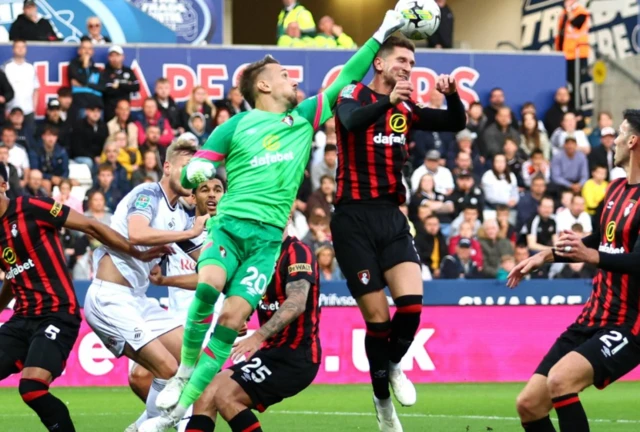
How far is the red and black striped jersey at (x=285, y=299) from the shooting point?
8602mm

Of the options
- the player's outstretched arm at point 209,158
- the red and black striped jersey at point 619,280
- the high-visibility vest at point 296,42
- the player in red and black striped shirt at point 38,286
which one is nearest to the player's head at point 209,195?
the player in red and black striped shirt at point 38,286

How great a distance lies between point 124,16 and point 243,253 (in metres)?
14.9

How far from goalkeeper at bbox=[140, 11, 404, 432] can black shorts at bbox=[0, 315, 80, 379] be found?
51.3 inches

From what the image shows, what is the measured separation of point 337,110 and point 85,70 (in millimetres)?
11398

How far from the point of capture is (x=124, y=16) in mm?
Result: 22453

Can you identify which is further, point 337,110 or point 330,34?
point 330,34

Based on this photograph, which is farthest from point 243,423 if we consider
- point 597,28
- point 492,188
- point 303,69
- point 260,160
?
point 597,28

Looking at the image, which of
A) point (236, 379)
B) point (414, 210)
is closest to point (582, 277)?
point (414, 210)

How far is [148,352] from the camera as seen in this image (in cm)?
988

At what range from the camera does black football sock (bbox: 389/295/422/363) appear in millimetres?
9625

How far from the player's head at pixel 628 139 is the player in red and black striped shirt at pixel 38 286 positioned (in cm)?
386

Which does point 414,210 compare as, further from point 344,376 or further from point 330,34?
point 330,34

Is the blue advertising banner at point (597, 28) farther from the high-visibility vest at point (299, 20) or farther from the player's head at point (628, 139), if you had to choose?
the player's head at point (628, 139)

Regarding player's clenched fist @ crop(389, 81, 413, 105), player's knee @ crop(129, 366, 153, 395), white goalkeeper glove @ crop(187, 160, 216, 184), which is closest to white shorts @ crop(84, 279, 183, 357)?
player's knee @ crop(129, 366, 153, 395)
